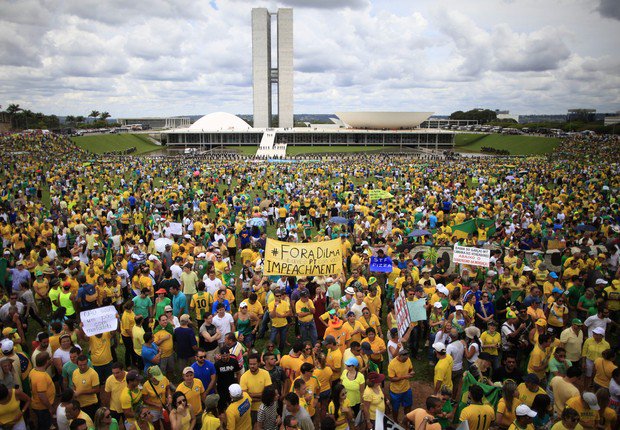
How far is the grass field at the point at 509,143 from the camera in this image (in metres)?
61.9

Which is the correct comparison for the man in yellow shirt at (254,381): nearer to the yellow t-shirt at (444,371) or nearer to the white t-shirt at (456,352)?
the yellow t-shirt at (444,371)

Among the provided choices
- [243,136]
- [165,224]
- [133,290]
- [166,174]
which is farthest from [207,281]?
[243,136]

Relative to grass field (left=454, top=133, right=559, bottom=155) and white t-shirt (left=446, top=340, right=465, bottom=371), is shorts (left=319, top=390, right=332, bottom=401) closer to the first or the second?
white t-shirt (left=446, top=340, right=465, bottom=371)

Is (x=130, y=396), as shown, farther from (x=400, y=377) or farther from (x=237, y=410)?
(x=400, y=377)

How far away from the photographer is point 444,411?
5.28 meters

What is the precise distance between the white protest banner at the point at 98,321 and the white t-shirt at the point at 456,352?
193 inches

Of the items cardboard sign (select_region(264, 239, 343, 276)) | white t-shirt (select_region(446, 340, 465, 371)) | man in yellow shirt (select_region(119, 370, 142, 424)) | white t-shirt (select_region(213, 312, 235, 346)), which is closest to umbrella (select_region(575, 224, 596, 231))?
cardboard sign (select_region(264, 239, 343, 276))

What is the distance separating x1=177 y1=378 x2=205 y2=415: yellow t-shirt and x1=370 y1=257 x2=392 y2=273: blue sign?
4.98m

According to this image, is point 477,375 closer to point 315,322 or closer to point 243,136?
point 315,322

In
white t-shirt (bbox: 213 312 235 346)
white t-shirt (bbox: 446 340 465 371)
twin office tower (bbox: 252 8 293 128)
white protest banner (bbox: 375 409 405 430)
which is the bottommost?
white t-shirt (bbox: 446 340 465 371)

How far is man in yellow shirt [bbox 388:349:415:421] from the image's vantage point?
18.5 feet

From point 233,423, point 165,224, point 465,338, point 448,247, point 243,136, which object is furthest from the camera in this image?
point 243,136

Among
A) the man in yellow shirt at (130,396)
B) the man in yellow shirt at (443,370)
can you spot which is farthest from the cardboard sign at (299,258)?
the man in yellow shirt at (130,396)

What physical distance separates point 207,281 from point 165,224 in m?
6.31
